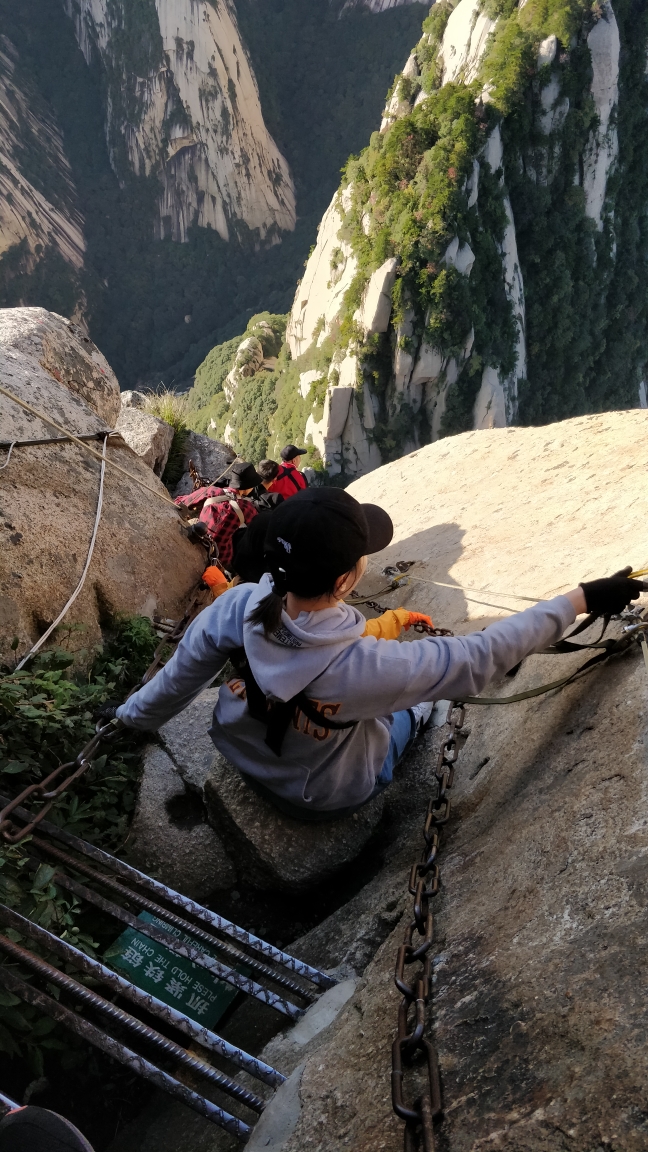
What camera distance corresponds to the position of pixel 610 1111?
3.32 ft

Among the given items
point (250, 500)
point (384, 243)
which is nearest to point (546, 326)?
point (384, 243)

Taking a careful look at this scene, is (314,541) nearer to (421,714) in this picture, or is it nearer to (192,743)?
(421,714)

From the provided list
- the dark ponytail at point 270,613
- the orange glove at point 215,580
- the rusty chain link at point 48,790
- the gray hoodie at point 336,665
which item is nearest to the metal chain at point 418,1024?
the gray hoodie at point 336,665

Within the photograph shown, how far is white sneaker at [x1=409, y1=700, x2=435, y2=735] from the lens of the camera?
2838 millimetres

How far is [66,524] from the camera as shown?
167 inches

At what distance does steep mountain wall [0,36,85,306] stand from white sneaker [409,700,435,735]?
209 ft

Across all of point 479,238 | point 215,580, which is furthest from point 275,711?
point 479,238

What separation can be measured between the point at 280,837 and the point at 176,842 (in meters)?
0.65

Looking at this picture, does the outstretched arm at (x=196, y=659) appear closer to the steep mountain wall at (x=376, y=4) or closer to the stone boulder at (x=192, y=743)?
the stone boulder at (x=192, y=743)

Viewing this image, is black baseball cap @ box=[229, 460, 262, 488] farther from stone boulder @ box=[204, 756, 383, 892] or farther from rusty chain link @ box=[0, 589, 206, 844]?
stone boulder @ box=[204, 756, 383, 892]

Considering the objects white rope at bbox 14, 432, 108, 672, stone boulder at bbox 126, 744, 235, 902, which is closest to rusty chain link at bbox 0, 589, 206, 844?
stone boulder at bbox 126, 744, 235, 902

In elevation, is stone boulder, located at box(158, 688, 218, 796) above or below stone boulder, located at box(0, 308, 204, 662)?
below

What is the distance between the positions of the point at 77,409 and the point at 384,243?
117 ft

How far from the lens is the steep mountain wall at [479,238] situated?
35219 millimetres
